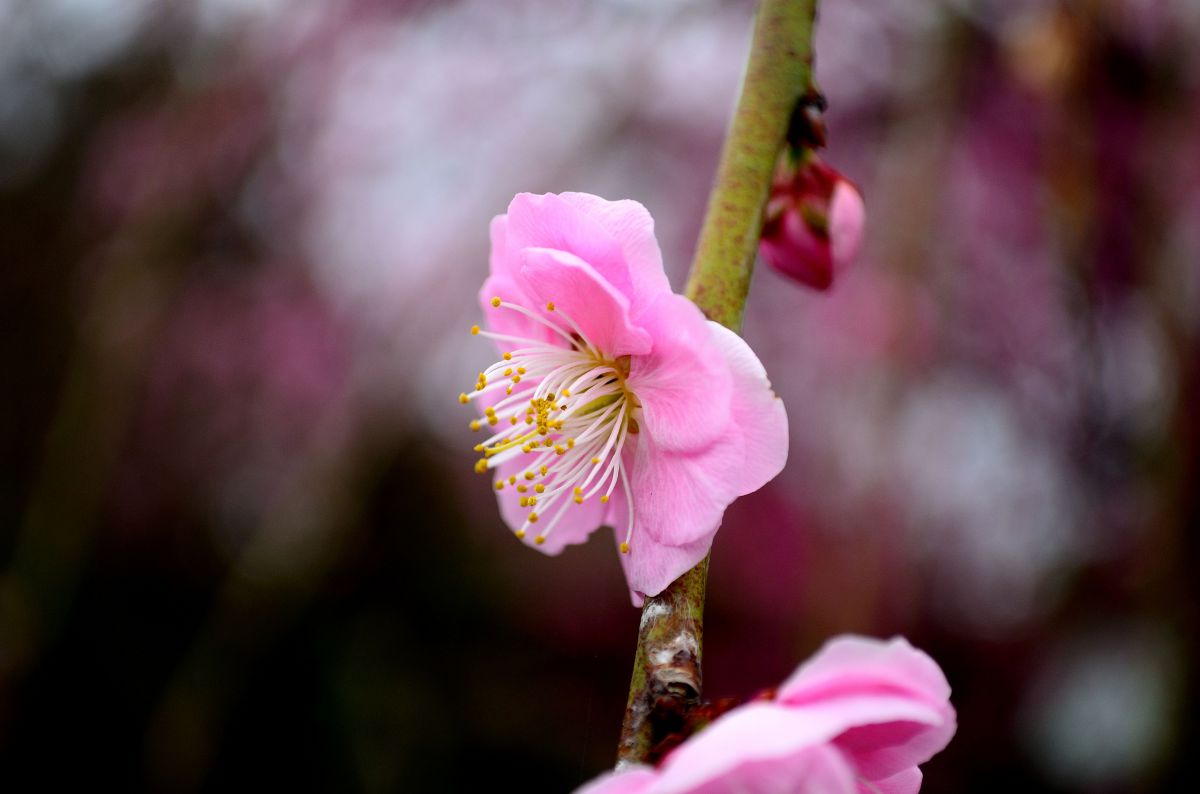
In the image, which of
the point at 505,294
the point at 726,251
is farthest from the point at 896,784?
the point at 505,294

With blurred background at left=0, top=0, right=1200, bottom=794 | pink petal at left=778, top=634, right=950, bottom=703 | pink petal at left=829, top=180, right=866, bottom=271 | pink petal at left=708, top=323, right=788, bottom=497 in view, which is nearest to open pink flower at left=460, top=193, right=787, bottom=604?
pink petal at left=708, top=323, right=788, bottom=497

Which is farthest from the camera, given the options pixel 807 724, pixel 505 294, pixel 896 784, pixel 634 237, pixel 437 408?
pixel 437 408

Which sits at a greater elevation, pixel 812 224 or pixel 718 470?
pixel 812 224

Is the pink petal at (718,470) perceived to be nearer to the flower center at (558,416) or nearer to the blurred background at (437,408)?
the flower center at (558,416)

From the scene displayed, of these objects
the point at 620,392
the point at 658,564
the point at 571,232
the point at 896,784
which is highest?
the point at 571,232

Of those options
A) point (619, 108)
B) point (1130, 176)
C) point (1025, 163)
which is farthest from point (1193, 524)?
point (619, 108)

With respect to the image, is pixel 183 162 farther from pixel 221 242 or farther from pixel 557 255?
pixel 557 255

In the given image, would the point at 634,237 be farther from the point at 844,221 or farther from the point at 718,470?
the point at 844,221
